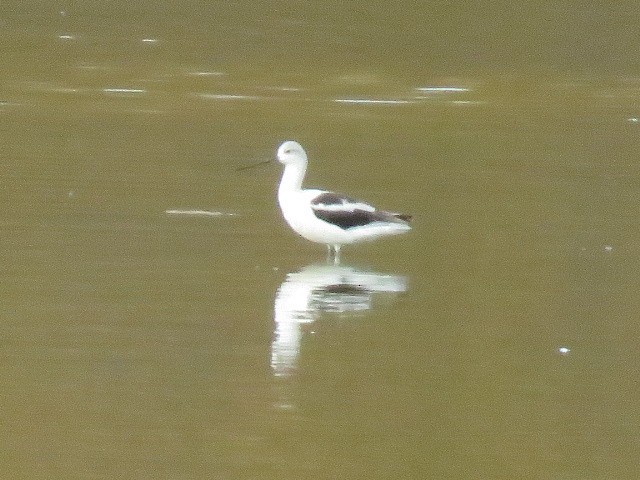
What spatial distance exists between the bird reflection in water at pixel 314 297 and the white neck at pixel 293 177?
1043 mm

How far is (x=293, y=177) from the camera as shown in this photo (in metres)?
10.8

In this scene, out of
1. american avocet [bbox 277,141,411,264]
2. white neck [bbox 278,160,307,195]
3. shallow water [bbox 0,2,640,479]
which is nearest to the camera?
shallow water [bbox 0,2,640,479]

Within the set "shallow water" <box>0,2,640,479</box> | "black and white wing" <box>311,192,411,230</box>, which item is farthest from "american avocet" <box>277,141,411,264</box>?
"shallow water" <box>0,2,640,479</box>

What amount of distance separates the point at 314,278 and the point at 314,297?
22.2 inches

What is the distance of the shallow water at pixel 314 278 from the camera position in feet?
20.8

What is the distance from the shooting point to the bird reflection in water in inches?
302

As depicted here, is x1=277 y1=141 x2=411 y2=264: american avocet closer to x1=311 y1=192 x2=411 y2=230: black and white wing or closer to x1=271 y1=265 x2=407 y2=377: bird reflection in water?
x1=311 y1=192 x2=411 y2=230: black and white wing

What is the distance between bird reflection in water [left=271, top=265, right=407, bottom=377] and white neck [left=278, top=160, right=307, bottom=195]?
104cm

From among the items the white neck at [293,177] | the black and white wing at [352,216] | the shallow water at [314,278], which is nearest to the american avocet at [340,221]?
the black and white wing at [352,216]

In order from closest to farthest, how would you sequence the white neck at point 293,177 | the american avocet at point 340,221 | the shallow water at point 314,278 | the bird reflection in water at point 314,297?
the shallow water at point 314,278, the bird reflection in water at point 314,297, the american avocet at point 340,221, the white neck at point 293,177

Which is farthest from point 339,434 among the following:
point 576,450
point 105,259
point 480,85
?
point 480,85

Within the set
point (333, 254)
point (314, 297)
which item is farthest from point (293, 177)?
point (314, 297)

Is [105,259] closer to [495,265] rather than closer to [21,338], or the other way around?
[21,338]

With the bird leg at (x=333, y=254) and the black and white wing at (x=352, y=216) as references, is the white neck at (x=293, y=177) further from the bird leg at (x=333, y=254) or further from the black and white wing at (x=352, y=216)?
the black and white wing at (x=352, y=216)
